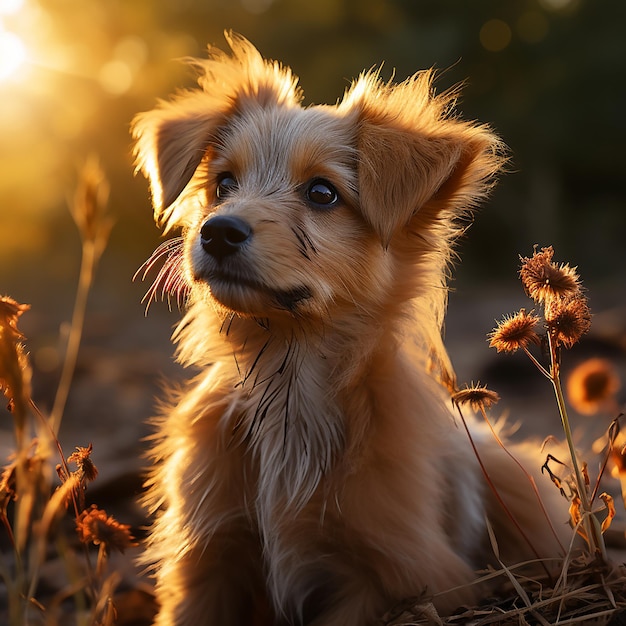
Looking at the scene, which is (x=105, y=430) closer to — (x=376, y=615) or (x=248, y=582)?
(x=248, y=582)

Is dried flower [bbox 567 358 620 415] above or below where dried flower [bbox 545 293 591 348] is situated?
below

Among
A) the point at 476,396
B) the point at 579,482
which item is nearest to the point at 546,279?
the point at 476,396

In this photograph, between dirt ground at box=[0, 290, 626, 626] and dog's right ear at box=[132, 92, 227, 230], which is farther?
dirt ground at box=[0, 290, 626, 626]

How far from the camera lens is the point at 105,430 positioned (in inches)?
255

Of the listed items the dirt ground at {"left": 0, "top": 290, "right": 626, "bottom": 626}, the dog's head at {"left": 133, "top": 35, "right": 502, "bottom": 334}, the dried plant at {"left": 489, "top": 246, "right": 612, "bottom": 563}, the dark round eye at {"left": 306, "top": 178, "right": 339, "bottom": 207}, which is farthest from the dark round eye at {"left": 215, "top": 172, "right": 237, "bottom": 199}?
the dirt ground at {"left": 0, "top": 290, "right": 626, "bottom": 626}

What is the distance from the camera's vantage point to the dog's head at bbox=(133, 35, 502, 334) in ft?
8.39

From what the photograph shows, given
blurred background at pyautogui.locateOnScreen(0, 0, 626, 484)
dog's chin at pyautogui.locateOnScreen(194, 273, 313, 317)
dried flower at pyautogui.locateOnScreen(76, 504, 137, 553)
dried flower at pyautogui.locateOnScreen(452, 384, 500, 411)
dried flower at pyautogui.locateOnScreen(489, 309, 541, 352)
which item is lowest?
dried flower at pyautogui.locateOnScreen(452, 384, 500, 411)

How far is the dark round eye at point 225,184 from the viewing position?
312 centimetres

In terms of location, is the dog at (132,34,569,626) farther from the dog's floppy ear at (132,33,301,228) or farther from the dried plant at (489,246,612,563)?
the dried plant at (489,246,612,563)

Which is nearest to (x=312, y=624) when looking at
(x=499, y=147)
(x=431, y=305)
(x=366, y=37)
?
(x=431, y=305)

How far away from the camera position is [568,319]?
228cm

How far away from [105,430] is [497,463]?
402 centimetres

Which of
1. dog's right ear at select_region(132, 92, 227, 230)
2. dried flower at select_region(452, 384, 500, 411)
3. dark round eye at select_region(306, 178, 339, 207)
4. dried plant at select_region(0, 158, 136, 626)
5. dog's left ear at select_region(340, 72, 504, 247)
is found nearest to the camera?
dried plant at select_region(0, 158, 136, 626)

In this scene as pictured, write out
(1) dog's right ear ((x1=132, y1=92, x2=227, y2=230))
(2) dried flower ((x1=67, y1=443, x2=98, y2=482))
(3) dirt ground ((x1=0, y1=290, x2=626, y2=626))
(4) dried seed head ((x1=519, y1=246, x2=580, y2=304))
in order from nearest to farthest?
(2) dried flower ((x1=67, y1=443, x2=98, y2=482)) → (4) dried seed head ((x1=519, y1=246, x2=580, y2=304)) → (1) dog's right ear ((x1=132, y1=92, x2=227, y2=230)) → (3) dirt ground ((x1=0, y1=290, x2=626, y2=626))
